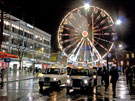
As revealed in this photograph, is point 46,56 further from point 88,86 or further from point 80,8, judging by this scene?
point 88,86

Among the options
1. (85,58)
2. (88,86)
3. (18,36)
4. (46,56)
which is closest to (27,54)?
(18,36)

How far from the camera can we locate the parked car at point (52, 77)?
67.3ft

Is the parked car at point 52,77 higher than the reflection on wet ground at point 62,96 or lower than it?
higher

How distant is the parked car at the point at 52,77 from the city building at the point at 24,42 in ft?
136

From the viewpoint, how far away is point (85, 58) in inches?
1668

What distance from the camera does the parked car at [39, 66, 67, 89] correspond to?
20.5m

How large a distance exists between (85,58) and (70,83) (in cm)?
2501

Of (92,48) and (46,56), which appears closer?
(92,48)

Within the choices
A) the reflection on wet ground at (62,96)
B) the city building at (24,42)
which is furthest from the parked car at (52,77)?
the city building at (24,42)

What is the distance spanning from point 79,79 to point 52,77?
3.61 meters

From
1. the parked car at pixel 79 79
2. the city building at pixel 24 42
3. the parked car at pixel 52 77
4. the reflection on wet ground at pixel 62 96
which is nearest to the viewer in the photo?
the reflection on wet ground at pixel 62 96

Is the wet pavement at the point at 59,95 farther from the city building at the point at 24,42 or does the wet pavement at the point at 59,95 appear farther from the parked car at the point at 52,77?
the city building at the point at 24,42

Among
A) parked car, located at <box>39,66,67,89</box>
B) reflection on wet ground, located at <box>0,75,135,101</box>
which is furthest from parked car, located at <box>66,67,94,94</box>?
parked car, located at <box>39,66,67,89</box>

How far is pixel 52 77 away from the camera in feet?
67.7
